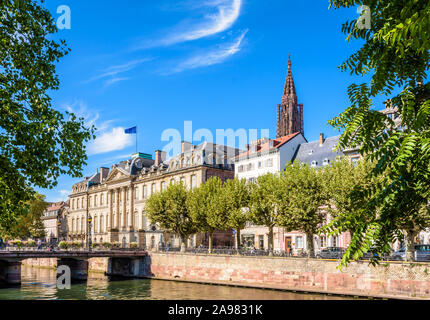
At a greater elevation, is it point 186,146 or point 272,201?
point 186,146

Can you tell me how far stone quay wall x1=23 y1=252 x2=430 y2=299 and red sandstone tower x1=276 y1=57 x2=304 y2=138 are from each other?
66.7 meters

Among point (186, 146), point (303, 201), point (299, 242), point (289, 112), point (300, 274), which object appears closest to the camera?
point (300, 274)

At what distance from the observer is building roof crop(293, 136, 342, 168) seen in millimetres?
56156

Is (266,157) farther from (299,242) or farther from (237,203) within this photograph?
(237,203)

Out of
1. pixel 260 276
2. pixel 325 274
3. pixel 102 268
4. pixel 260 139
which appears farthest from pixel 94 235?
pixel 325 274

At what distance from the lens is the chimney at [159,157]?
82.2 meters

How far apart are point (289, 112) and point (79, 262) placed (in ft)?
242

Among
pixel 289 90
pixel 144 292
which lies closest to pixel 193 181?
pixel 144 292

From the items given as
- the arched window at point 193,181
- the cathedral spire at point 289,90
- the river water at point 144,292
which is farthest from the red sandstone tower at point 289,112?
the river water at point 144,292

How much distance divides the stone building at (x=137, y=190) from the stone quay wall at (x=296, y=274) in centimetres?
937

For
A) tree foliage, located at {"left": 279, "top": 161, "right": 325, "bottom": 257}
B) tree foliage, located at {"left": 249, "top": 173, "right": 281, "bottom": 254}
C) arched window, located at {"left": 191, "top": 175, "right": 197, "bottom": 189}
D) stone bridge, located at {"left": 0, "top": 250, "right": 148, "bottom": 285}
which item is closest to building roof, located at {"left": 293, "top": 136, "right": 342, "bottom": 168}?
tree foliage, located at {"left": 249, "top": 173, "right": 281, "bottom": 254}

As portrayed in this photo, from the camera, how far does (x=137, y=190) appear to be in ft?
271
